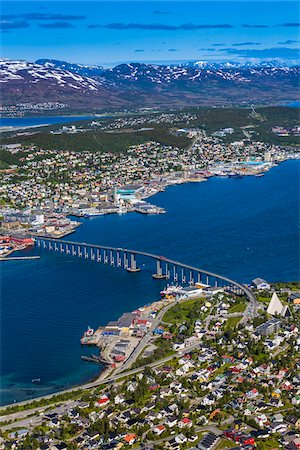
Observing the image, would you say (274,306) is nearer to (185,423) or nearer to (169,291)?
(169,291)

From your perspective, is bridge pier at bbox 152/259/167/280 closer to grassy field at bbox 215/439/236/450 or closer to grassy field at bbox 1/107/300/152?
grassy field at bbox 215/439/236/450

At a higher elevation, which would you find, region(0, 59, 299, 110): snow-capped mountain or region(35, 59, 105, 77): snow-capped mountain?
region(35, 59, 105, 77): snow-capped mountain


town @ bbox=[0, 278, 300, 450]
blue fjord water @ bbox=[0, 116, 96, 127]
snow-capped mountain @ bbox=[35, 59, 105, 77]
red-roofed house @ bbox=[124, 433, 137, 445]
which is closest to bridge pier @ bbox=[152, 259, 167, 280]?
town @ bbox=[0, 278, 300, 450]

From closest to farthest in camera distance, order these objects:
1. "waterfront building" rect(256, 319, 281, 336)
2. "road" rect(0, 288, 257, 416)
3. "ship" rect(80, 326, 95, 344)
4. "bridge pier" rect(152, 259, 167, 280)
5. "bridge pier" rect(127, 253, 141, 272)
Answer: "road" rect(0, 288, 257, 416) < "waterfront building" rect(256, 319, 281, 336) < "ship" rect(80, 326, 95, 344) < "bridge pier" rect(152, 259, 167, 280) < "bridge pier" rect(127, 253, 141, 272)

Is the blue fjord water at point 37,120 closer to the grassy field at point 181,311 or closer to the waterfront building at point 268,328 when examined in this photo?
the grassy field at point 181,311

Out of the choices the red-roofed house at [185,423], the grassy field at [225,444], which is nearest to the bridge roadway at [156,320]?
the red-roofed house at [185,423]

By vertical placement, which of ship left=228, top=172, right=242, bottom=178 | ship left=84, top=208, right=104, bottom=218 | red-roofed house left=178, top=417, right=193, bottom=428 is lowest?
red-roofed house left=178, top=417, right=193, bottom=428

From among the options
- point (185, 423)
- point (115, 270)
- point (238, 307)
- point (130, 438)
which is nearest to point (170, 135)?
point (115, 270)

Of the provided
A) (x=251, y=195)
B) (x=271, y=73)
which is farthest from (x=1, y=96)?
(x=251, y=195)
